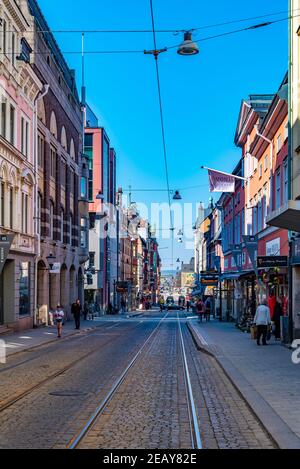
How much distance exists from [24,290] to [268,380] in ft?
69.5

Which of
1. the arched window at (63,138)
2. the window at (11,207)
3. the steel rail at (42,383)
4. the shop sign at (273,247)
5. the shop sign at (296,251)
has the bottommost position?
the steel rail at (42,383)

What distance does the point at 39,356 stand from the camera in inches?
802

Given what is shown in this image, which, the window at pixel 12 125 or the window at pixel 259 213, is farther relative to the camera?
the window at pixel 259 213

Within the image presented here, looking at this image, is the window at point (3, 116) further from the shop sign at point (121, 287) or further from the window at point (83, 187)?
the shop sign at point (121, 287)

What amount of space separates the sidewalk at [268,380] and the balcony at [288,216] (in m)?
3.56

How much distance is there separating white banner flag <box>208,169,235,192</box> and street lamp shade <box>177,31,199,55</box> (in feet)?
56.7

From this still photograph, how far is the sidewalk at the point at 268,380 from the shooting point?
29.2 feet

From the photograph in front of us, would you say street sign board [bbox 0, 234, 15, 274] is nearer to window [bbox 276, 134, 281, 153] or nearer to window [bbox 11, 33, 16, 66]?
window [bbox 276, 134, 281, 153]

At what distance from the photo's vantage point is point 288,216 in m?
14.8

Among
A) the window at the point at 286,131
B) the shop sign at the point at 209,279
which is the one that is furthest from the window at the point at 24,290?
the shop sign at the point at 209,279

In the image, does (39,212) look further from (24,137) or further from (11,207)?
(11,207)
